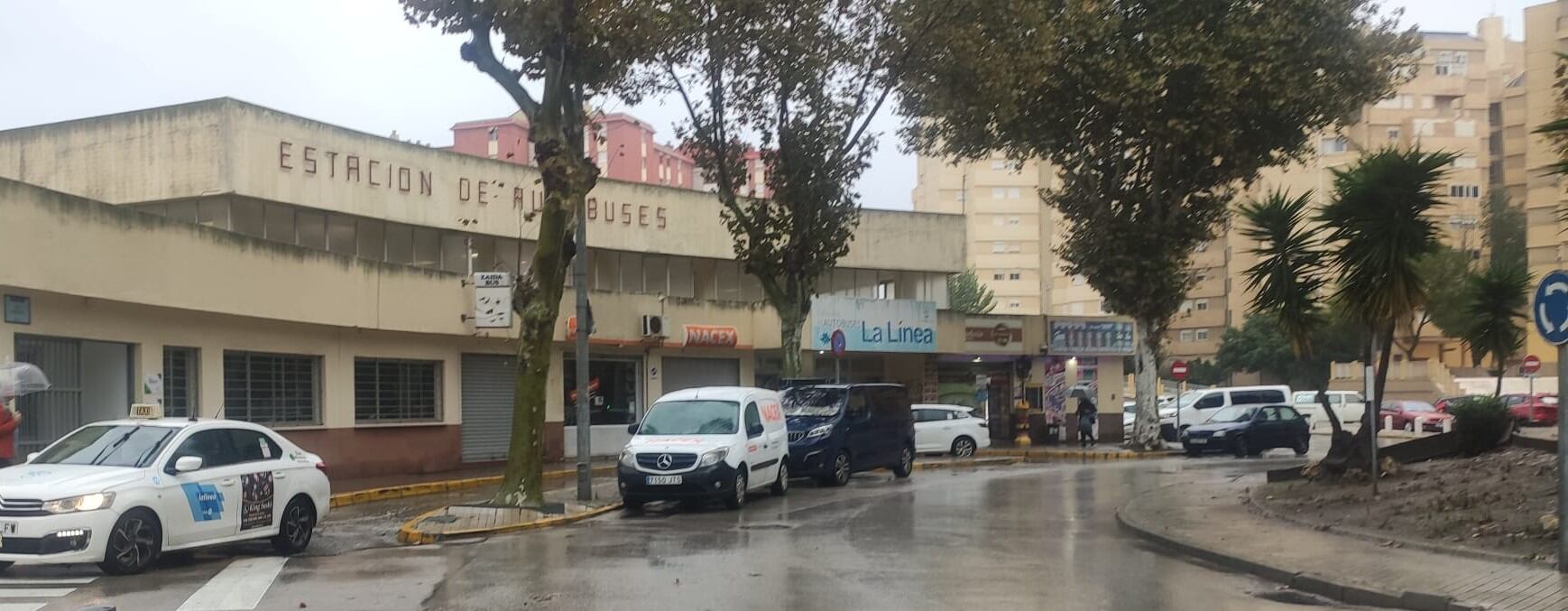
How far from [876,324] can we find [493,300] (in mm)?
16843

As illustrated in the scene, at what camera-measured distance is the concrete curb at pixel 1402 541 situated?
1111cm

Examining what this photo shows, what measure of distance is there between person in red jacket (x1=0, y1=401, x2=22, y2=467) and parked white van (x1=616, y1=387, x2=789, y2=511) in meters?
7.63

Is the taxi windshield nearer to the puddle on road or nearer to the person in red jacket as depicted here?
the person in red jacket

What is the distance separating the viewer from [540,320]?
17.5 m

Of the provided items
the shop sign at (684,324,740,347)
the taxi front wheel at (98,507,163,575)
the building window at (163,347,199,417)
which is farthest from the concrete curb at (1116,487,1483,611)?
the shop sign at (684,324,740,347)

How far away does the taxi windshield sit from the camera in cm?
1198

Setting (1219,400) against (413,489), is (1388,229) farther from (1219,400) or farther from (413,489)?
(1219,400)

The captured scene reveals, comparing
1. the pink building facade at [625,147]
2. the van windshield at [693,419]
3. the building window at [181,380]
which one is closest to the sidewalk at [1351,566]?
the van windshield at [693,419]

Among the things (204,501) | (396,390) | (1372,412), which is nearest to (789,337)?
(396,390)

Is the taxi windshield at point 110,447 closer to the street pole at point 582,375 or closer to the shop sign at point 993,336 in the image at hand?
the street pole at point 582,375

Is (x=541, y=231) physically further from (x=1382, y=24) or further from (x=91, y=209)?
(x=1382, y=24)

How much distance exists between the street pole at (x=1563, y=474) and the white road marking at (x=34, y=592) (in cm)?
1241

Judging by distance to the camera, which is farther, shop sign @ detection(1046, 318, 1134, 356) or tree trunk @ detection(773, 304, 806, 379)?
shop sign @ detection(1046, 318, 1134, 356)

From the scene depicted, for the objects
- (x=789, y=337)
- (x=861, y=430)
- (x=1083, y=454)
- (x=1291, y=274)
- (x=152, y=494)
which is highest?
(x=1291, y=274)
